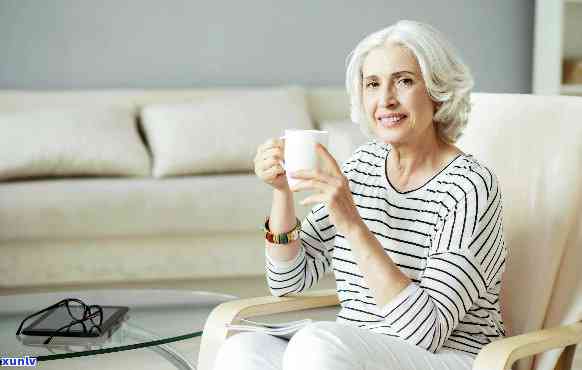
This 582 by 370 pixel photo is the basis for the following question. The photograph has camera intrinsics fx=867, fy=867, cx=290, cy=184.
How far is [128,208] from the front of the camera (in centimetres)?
330

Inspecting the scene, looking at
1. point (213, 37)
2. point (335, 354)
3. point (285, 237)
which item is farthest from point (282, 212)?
point (213, 37)

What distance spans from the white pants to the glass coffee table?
287mm

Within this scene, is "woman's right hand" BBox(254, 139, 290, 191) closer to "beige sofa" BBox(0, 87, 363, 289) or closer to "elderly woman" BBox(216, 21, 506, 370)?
"elderly woman" BBox(216, 21, 506, 370)

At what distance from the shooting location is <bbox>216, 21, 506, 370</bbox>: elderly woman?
144 centimetres

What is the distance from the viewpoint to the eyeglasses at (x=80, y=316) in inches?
71.2

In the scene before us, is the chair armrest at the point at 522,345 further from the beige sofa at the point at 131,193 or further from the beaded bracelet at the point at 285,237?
the beige sofa at the point at 131,193

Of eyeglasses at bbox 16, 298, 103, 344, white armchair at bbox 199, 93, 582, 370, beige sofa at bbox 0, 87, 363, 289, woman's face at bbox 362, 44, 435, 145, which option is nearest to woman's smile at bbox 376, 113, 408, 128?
woman's face at bbox 362, 44, 435, 145

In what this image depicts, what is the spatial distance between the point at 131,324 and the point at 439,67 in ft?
2.87

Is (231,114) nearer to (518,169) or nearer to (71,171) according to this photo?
(71,171)

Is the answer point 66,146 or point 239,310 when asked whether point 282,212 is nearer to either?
point 239,310

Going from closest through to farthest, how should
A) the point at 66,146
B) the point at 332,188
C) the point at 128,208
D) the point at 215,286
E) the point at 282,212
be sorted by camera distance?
the point at 332,188 → the point at 282,212 → the point at 128,208 → the point at 66,146 → the point at 215,286

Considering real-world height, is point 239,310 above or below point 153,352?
above

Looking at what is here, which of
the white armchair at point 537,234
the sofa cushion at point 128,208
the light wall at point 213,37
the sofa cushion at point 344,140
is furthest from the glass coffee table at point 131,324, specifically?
the light wall at point 213,37

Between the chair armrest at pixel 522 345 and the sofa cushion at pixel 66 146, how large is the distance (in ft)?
7.80
